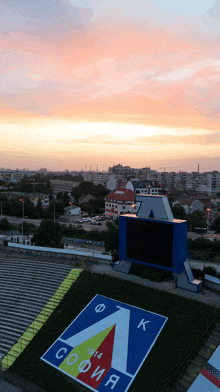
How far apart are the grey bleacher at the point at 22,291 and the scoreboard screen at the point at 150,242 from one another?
250 inches

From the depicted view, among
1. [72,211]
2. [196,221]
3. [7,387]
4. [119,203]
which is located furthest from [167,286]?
[72,211]

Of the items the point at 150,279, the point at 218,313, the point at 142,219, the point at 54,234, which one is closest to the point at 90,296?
the point at 150,279

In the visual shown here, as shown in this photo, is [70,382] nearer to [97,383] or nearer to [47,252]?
[97,383]

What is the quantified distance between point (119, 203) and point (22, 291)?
39.8 meters

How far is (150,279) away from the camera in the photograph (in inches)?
799

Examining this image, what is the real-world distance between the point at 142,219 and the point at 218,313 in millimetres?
7808

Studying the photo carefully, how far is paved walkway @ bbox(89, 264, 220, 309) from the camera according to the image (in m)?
16.8

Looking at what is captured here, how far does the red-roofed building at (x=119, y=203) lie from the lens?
5856 centimetres

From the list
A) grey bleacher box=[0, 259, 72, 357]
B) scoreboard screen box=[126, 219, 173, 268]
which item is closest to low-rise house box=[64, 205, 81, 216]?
grey bleacher box=[0, 259, 72, 357]

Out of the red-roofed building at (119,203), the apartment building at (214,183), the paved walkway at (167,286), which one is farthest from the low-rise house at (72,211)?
the apartment building at (214,183)

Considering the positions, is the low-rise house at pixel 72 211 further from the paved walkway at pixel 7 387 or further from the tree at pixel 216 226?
the paved walkway at pixel 7 387

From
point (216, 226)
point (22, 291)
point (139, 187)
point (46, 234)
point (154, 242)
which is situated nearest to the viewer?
point (154, 242)

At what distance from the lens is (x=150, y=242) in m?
19.2

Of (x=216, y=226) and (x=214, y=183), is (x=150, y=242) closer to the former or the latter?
(x=216, y=226)
